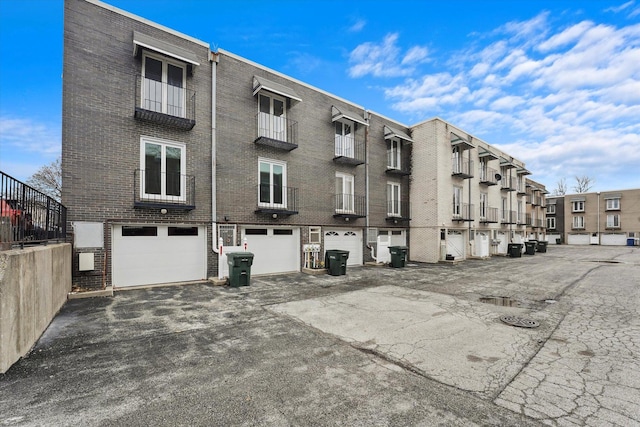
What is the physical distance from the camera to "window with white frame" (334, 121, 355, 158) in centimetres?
1430

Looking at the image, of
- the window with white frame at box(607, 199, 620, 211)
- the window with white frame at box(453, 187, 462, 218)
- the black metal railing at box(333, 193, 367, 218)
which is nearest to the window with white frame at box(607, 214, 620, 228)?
the window with white frame at box(607, 199, 620, 211)

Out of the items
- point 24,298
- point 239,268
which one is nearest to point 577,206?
point 239,268

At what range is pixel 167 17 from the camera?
9.70 meters

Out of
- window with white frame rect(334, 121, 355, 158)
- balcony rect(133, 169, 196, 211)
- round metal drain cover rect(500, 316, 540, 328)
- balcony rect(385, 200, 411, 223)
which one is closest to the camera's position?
round metal drain cover rect(500, 316, 540, 328)

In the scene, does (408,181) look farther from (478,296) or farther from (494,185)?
(478,296)

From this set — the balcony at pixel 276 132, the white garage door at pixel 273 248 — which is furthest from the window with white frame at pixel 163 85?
the white garage door at pixel 273 248

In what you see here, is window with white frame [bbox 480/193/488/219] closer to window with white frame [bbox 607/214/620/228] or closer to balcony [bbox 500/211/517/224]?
balcony [bbox 500/211/517/224]

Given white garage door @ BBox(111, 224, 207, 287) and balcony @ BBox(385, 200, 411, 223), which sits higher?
balcony @ BBox(385, 200, 411, 223)

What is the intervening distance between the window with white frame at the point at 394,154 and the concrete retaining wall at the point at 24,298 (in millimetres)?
15087

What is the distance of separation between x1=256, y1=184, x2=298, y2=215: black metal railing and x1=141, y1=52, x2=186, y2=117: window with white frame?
4.03 metres

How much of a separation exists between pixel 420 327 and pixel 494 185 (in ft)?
67.9

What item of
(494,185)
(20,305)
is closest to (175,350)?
(20,305)

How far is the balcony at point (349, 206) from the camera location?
1395 centimetres

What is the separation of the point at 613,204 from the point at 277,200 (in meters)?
50.6
